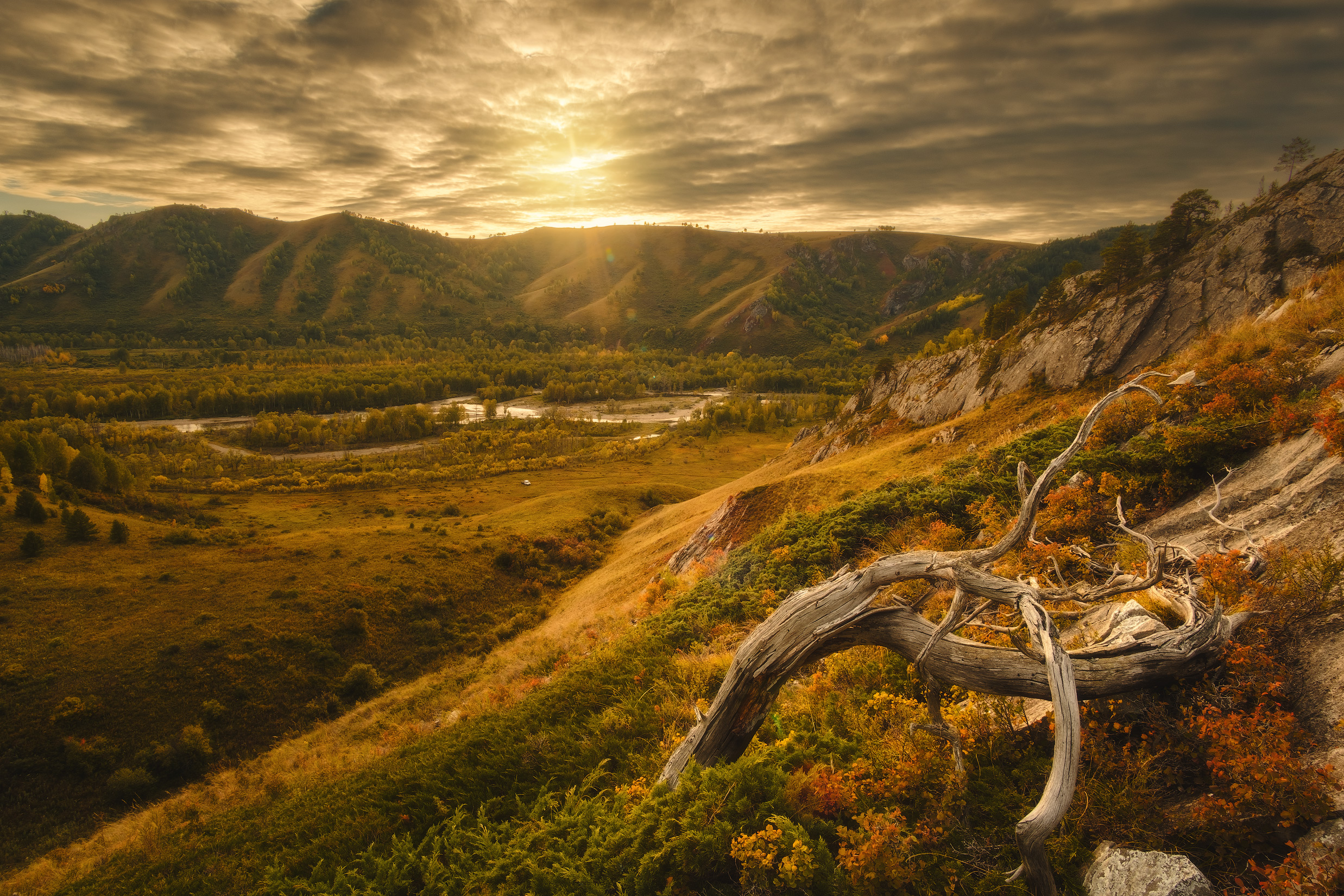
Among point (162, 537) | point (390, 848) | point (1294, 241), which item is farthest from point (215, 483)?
point (1294, 241)

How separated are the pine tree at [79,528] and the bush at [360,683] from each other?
44.6 metres

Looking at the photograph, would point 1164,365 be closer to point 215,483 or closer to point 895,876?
point 895,876

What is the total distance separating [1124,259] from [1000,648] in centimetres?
4298

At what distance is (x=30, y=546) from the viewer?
178ft

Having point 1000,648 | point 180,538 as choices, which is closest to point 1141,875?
point 1000,648

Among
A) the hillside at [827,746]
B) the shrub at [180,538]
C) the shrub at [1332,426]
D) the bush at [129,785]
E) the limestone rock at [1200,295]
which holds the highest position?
the limestone rock at [1200,295]

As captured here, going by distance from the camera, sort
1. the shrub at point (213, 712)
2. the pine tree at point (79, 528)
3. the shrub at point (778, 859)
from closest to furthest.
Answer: the shrub at point (778, 859)
the shrub at point (213, 712)
the pine tree at point (79, 528)

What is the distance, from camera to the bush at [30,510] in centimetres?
6034

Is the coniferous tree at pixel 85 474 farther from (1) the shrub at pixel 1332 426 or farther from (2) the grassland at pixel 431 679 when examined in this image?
(1) the shrub at pixel 1332 426

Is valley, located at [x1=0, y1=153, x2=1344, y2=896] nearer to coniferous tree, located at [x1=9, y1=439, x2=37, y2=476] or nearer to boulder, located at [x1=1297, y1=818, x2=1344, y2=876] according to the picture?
boulder, located at [x1=1297, y1=818, x2=1344, y2=876]

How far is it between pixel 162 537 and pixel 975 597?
285 feet

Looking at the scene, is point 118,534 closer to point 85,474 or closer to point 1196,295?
point 85,474

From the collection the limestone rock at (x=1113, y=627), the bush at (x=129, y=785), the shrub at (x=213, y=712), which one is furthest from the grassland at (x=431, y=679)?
the limestone rock at (x=1113, y=627)

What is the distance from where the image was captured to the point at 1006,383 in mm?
34312
